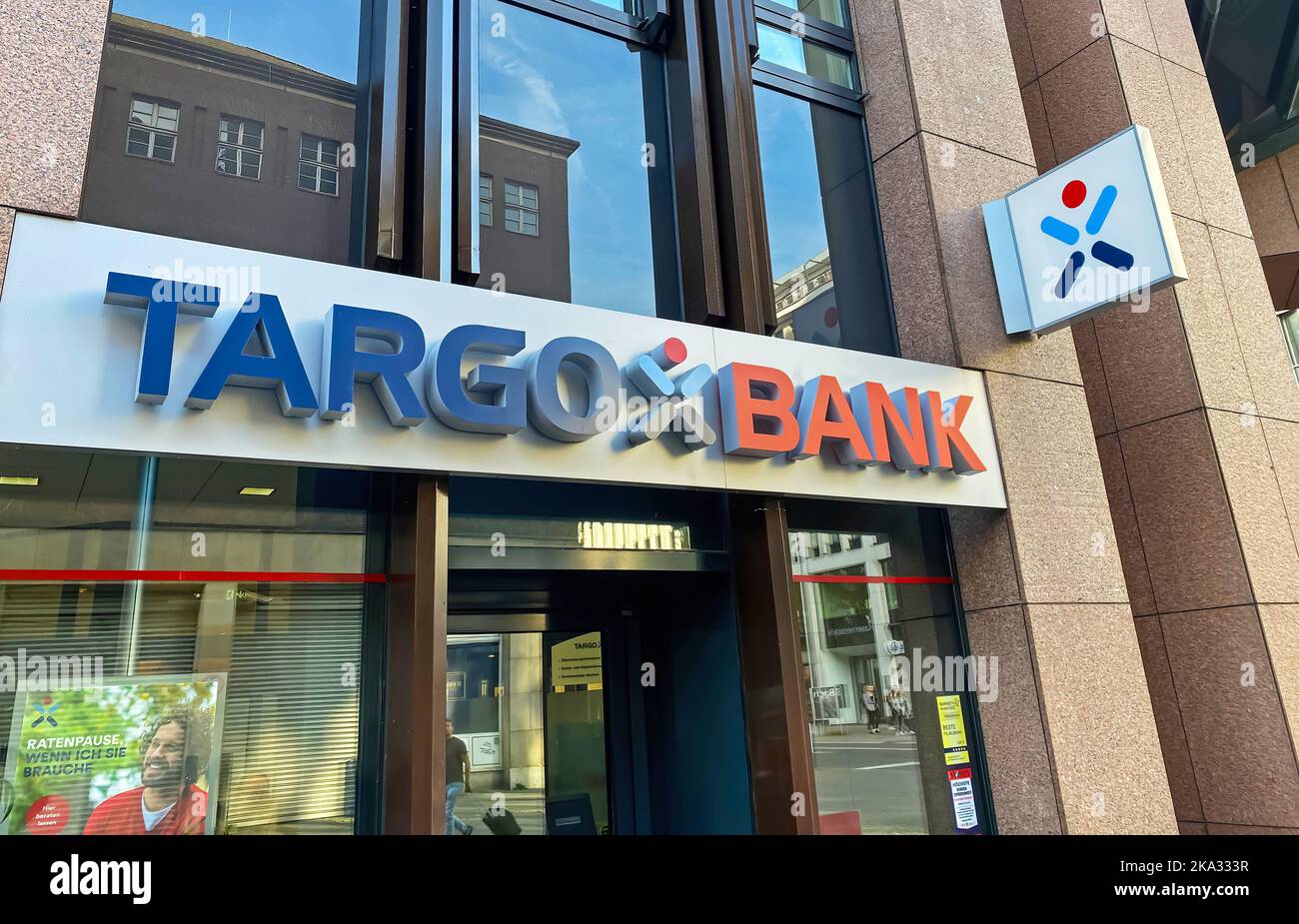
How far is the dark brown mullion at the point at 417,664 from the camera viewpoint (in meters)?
4.27

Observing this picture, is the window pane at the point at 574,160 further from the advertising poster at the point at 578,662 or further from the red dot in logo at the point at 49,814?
the red dot in logo at the point at 49,814

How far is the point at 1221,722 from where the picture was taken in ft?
23.1

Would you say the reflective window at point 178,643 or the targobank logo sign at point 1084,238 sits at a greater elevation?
the targobank logo sign at point 1084,238

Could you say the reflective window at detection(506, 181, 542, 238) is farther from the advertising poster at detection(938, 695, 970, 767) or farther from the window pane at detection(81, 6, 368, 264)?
the advertising poster at detection(938, 695, 970, 767)

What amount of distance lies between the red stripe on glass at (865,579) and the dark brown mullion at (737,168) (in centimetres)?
177

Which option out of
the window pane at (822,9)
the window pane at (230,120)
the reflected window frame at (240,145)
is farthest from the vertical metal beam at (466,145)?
the window pane at (822,9)

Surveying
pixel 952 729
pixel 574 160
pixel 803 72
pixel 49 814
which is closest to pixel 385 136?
pixel 574 160

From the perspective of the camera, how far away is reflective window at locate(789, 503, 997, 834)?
5914 millimetres

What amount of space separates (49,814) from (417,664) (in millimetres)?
1642

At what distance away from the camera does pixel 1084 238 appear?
21.7 feet

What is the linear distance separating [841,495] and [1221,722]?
394 centimetres

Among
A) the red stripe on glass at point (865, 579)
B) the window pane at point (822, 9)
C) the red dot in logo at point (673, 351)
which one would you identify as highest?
the window pane at point (822, 9)

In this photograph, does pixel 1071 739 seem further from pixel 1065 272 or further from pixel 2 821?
pixel 2 821
